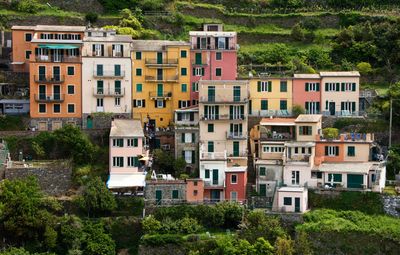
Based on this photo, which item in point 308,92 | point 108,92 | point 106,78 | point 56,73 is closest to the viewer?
point 56,73

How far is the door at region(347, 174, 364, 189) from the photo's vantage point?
7244 cm

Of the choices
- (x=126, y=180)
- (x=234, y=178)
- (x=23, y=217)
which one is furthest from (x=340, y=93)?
(x=23, y=217)

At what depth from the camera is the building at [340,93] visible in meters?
78.8

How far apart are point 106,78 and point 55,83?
320cm

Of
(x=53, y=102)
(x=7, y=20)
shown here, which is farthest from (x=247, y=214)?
(x=7, y=20)

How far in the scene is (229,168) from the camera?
73.4 metres

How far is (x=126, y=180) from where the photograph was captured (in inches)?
2857

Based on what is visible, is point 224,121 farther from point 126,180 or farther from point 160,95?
point 126,180

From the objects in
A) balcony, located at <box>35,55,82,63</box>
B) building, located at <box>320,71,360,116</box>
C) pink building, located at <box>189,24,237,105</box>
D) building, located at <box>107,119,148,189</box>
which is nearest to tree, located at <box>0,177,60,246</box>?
building, located at <box>107,119,148,189</box>

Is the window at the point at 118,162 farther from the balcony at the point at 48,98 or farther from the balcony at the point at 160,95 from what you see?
the balcony at the point at 160,95

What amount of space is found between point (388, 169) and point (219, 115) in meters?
10.9

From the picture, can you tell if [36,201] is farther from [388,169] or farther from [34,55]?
[388,169]

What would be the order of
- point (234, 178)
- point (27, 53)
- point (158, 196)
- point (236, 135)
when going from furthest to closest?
point (27, 53) < point (236, 135) < point (234, 178) < point (158, 196)

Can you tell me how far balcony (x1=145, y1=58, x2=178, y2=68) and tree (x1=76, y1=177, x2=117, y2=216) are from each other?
423 inches
